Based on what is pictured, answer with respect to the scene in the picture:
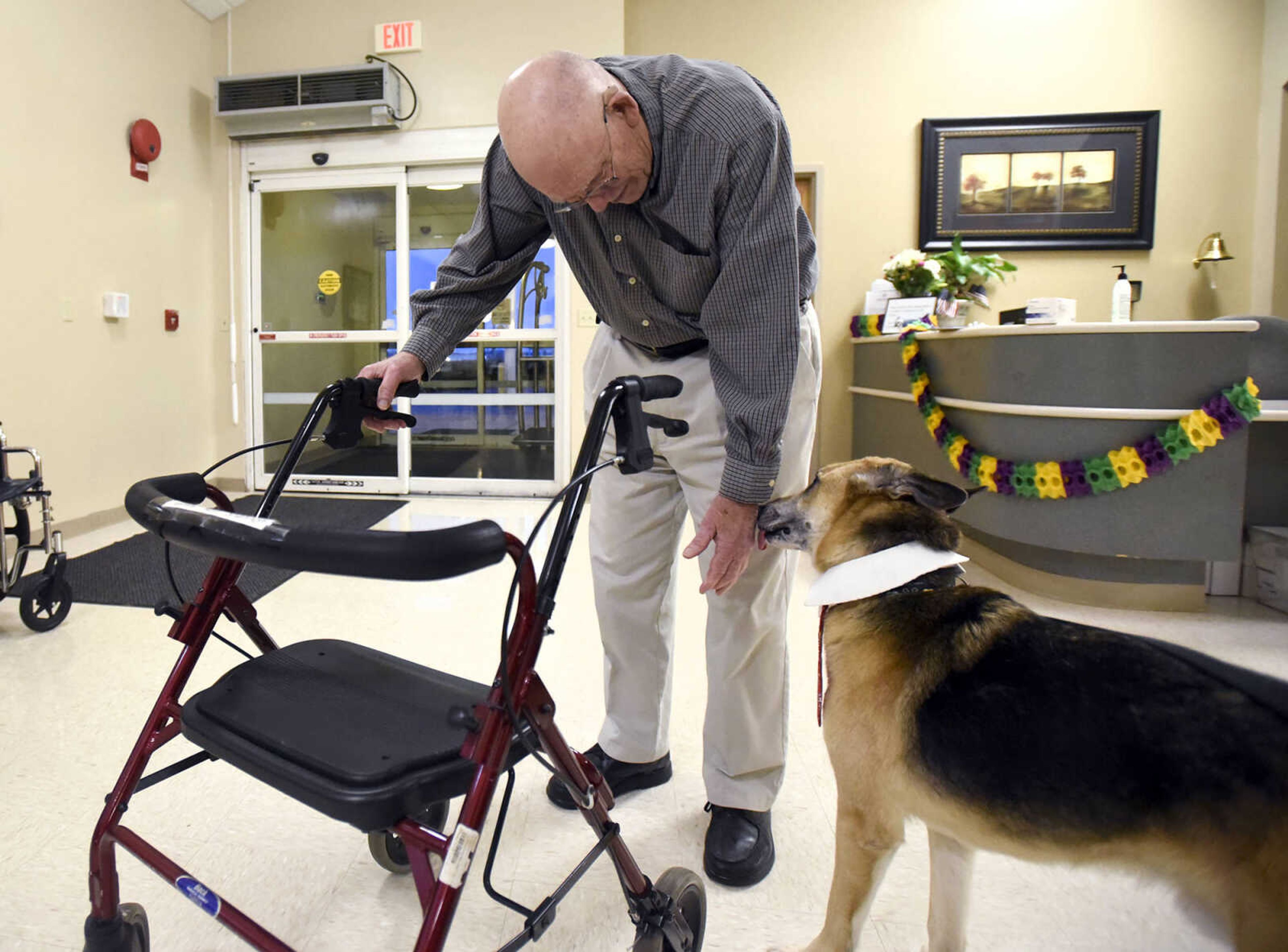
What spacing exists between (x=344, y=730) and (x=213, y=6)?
573cm

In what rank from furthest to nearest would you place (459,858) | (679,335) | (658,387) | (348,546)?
1. (679,335)
2. (658,387)
3. (459,858)
4. (348,546)

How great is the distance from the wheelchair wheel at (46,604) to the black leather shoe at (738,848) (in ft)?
7.61

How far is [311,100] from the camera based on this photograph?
196 inches

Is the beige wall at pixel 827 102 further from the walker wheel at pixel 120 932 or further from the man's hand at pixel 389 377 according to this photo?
the walker wheel at pixel 120 932

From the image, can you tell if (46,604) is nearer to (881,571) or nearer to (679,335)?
(679,335)

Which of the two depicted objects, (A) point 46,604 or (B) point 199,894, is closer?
(B) point 199,894

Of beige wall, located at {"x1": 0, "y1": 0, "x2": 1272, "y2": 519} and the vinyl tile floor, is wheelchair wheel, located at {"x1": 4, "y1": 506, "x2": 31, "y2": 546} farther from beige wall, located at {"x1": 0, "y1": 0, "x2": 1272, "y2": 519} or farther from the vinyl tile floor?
beige wall, located at {"x1": 0, "y1": 0, "x2": 1272, "y2": 519}

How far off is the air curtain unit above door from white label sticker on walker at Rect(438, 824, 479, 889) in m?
5.06

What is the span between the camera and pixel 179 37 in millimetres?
4914

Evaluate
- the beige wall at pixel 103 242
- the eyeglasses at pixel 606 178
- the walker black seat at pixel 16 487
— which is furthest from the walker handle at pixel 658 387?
the beige wall at pixel 103 242

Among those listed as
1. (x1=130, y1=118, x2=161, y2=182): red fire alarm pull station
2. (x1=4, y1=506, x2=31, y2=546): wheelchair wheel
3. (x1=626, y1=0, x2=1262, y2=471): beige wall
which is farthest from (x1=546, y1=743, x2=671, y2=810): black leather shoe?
(x1=130, y1=118, x2=161, y2=182): red fire alarm pull station

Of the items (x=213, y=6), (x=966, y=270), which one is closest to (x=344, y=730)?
(x=966, y=270)

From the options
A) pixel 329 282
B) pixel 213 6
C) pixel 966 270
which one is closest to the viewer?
pixel 966 270

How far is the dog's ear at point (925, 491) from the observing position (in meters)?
1.18
